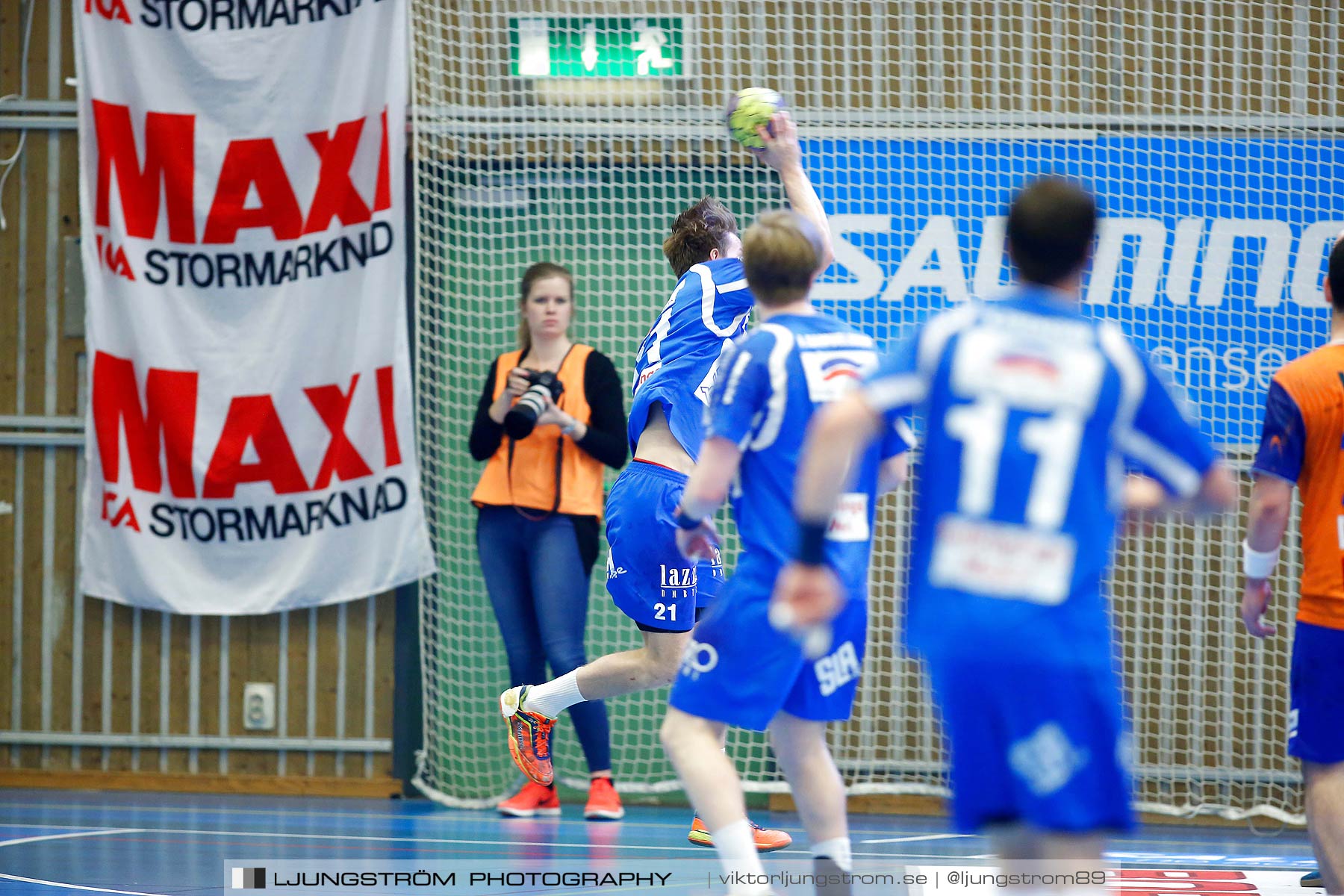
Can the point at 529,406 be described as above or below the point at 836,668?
above

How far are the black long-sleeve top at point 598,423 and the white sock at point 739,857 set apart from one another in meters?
3.18

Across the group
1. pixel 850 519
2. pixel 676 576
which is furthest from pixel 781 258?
pixel 676 576

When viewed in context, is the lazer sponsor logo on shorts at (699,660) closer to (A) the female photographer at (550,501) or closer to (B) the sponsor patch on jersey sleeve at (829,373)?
(B) the sponsor patch on jersey sleeve at (829,373)

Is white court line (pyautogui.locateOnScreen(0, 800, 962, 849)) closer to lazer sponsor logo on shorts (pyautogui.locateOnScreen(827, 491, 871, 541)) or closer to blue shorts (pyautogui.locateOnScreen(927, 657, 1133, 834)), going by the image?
lazer sponsor logo on shorts (pyautogui.locateOnScreen(827, 491, 871, 541))

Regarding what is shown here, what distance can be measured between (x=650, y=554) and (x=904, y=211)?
10.4ft

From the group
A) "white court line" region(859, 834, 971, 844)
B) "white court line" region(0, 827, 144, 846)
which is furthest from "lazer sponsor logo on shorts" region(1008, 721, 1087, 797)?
"white court line" region(0, 827, 144, 846)

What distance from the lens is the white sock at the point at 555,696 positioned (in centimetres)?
497

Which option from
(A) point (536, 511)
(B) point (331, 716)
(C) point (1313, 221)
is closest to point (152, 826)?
(B) point (331, 716)

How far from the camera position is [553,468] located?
646 centimetres

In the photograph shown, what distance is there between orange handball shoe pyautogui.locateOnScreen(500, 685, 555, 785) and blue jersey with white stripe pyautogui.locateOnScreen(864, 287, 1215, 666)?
284 cm

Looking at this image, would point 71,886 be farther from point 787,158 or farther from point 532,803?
point 787,158

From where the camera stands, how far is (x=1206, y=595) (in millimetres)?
6992

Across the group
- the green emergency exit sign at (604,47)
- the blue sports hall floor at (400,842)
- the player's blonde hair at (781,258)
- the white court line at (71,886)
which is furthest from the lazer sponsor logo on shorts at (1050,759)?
the green emergency exit sign at (604,47)

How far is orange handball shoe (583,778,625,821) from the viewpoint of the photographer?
6359 mm
